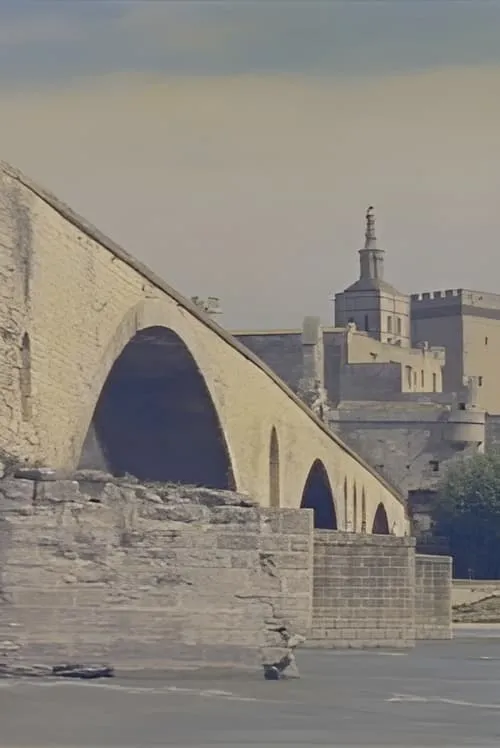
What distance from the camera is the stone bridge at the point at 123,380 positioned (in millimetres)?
25109

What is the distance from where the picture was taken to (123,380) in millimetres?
36906

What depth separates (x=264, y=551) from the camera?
22797 mm

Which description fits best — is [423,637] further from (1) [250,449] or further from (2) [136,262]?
(2) [136,262]

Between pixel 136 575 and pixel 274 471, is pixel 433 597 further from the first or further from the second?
pixel 136 575

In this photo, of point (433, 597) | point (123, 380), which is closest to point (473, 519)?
point (433, 597)

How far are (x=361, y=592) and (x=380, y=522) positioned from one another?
39.0 meters

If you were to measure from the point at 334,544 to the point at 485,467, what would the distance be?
4859 cm

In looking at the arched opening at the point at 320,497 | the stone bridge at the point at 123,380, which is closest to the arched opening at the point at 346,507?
the arched opening at the point at 320,497

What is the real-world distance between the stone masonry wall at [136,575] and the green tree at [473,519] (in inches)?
2205

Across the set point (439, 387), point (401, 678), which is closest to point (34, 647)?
point (401, 678)

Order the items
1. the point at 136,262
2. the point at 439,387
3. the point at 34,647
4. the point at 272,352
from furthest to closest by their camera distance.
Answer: the point at 439,387, the point at 272,352, the point at 136,262, the point at 34,647

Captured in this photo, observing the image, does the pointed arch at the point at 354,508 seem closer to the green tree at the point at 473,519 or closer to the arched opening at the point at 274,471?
the green tree at the point at 473,519

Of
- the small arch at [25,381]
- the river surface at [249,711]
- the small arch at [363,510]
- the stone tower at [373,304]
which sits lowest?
the river surface at [249,711]

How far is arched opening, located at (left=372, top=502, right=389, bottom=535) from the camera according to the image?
233 feet
